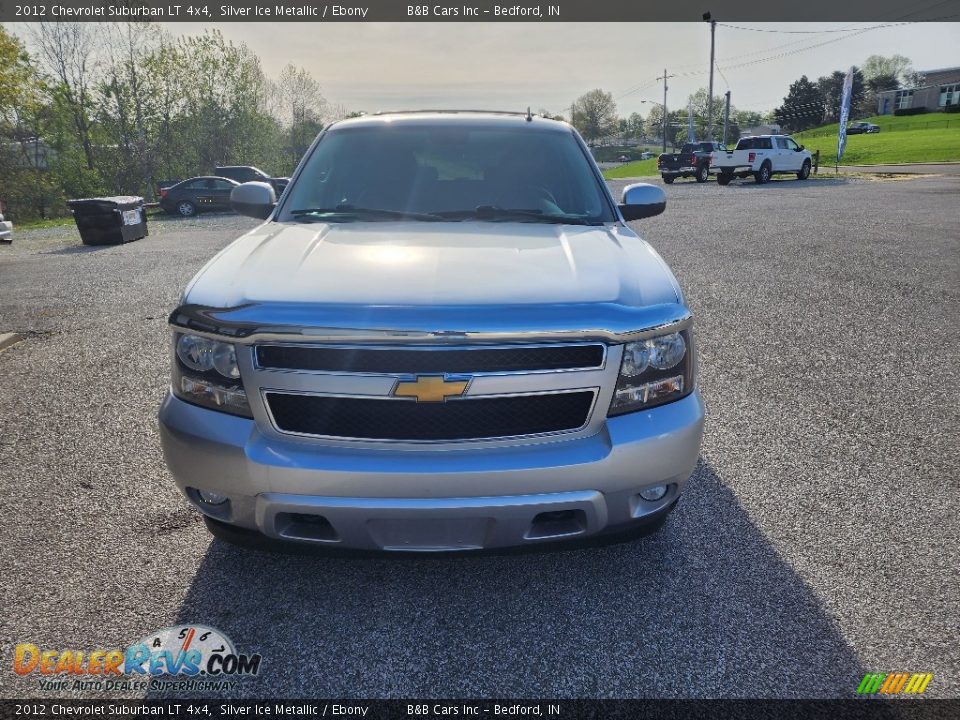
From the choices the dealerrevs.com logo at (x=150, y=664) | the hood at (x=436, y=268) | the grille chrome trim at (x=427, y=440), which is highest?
the hood at (x=436, y=268)

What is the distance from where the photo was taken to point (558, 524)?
2.22m

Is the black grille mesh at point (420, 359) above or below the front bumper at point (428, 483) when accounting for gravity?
above

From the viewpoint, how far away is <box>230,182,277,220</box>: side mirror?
392 cm

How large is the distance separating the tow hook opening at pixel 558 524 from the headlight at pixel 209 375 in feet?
3.34

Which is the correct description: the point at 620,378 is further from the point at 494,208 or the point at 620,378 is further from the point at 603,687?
the point at 494,208

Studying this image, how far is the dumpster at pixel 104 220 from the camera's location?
1430cm

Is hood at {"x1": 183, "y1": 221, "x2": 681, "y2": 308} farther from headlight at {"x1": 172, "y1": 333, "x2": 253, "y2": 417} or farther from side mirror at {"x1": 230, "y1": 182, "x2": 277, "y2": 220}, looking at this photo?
side mirror at {"x1": 230, "y1": 182, "x2": 277, "y2": 220}

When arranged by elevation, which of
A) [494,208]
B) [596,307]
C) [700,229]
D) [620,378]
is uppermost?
[494,208]

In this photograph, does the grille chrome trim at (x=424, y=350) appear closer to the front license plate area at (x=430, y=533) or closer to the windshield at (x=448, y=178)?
the front license plate area at (x=430, y=533)

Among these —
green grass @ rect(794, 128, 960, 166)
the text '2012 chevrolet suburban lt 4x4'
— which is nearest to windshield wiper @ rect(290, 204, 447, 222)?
the text '2012 chevrolet suburban lt 4x4'

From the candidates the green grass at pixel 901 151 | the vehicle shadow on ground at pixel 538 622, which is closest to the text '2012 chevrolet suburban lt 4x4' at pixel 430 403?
the vehicle shadow on ground at pixel 538 622

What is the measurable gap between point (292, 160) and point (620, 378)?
200 ft

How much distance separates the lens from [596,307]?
2.23 m

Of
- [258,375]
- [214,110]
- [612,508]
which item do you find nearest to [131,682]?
[258,375]
